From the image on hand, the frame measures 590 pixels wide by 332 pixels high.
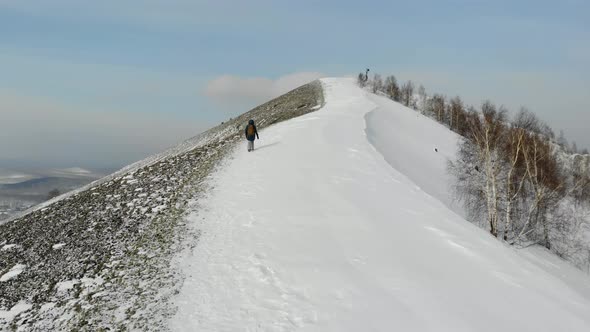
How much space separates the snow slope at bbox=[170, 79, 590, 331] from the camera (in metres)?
6.72

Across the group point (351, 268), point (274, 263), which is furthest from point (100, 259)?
point (351, 268)

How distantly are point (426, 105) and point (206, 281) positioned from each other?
11878 cm

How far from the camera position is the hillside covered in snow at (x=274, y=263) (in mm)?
6902

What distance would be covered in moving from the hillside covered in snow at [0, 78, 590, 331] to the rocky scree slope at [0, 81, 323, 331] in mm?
48

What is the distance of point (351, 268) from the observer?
841 centimetres

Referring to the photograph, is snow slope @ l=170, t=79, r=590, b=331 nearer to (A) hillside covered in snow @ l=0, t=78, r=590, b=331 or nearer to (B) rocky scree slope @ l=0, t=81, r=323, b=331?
(A) hillside covered in snow @ l=0, t=78, r=590, b=331

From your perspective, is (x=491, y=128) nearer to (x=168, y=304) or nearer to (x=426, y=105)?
(x=168, y=304)

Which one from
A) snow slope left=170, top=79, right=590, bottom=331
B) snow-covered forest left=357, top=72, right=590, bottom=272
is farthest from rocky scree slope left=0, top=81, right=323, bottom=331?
snow-covered forest left=357, top=72, right=590, bottom=272

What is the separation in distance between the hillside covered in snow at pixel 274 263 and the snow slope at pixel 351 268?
1.5 inches

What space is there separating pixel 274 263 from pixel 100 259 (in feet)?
17.5

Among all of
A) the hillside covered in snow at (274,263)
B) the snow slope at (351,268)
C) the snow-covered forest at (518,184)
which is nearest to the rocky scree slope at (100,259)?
the hillside covered in snow at (274,263)

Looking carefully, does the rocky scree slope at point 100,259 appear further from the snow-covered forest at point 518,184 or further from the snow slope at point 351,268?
the snow-covered forest at point 518,184

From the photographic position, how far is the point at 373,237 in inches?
400

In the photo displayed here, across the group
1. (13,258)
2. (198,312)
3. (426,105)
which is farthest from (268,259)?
(426,105)
